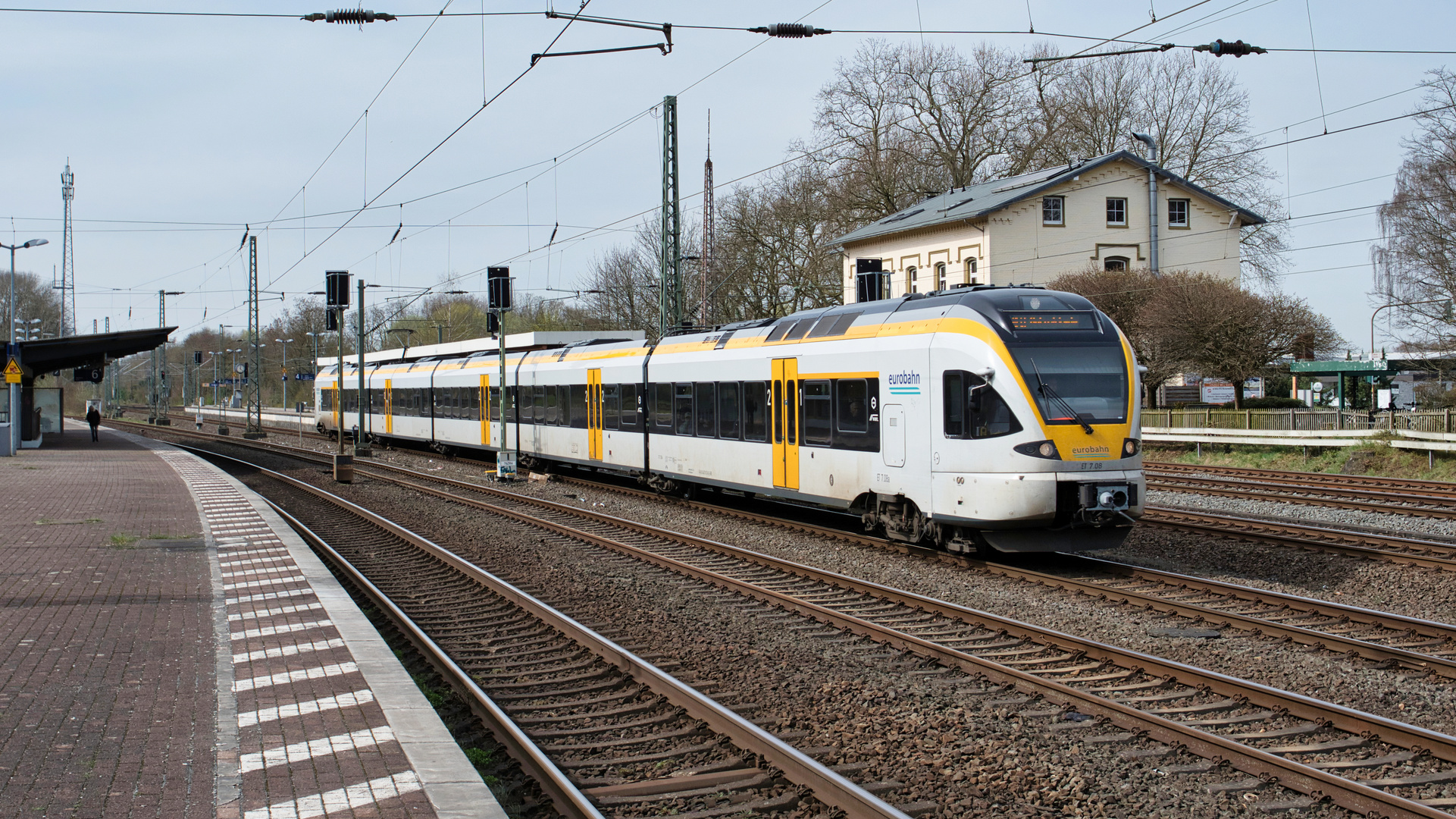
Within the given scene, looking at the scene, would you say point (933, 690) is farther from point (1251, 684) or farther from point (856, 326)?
point (856, 326)

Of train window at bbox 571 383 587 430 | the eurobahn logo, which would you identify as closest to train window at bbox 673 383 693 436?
train window at bbox 571 383 587 430

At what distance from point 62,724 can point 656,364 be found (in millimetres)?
14982

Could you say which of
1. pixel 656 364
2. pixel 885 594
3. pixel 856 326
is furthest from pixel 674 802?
pixel 656 364

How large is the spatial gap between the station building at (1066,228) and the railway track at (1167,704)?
34.7 metres

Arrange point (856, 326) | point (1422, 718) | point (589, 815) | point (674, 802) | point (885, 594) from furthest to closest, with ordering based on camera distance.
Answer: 1. point (856, 326)
2. point (885, 594)
3. point (1422, 718)
4. point (674, 802)
5. point (589, 815)

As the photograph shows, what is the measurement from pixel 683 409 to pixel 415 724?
44.6ft

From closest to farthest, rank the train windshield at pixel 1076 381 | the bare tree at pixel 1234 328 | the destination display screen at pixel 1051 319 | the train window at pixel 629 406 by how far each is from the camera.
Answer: the train windshield at pixel 1076 381 < the destination display screen at pixel 1051 319 < the train window at pixel 629 406 < the bare tree at pixel 1234 328

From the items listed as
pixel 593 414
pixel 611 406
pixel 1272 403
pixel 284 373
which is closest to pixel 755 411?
pixel 611 406

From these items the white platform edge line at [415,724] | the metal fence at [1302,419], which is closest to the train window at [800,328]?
the white platform edge line at [415,724]

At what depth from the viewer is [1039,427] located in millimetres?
11680

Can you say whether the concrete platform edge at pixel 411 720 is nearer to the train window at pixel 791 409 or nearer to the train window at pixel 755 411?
the train window at pixel 791 409

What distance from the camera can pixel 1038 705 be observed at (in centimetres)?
723

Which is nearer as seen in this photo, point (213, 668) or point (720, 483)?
point (213, 668)

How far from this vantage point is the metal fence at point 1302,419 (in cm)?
2402
